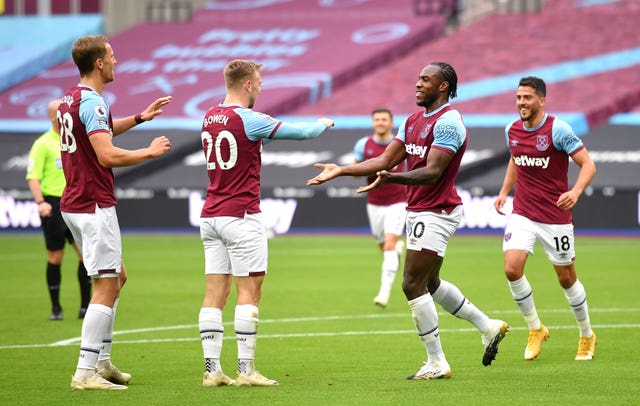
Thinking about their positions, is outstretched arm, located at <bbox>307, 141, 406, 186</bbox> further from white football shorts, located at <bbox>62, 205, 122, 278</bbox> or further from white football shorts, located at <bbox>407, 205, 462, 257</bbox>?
white football shorts, located at <bbox>62, 205, 122, 278</bbox>

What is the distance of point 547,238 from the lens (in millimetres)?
10711

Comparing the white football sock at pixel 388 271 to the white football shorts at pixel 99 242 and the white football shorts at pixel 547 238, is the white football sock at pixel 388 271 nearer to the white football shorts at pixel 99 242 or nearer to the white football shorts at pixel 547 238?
the white football shorts at pixel 547 238

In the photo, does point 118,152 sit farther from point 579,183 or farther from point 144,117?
point 579,183

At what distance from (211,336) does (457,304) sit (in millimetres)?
2059

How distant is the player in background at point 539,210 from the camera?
417 inches

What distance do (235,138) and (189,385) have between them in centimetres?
187

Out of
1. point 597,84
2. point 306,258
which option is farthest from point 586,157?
point 597,84

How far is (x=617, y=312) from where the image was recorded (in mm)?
14164

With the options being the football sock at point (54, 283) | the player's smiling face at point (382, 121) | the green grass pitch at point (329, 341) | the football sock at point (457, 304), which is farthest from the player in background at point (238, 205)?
the player's smiling face at point (382, 121)

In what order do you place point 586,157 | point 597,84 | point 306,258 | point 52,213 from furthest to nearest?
1. point 597,84
2. point 306,258
3. point 52,213
4. point 586,157

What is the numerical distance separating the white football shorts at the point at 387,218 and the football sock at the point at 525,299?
497cm

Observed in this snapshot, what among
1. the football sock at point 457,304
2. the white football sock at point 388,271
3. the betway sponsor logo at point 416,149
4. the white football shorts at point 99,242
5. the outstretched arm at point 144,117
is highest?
the outstretched arm at point 144,117

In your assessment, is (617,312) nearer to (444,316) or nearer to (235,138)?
(444,316)

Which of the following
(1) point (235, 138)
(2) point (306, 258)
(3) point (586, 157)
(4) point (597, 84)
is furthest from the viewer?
(4) point (597, 84)
